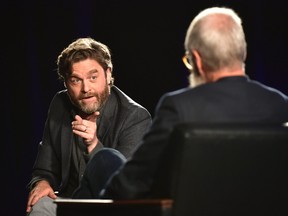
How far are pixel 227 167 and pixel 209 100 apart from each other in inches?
9.7

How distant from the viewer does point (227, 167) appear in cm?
228

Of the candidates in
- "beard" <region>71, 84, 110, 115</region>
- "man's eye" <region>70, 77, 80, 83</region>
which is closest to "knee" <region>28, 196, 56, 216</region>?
"beard" <region>71, 84, 110, 115</region>

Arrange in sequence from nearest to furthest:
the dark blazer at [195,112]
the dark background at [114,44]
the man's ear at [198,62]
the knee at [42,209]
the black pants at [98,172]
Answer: the dark blazer at [195,112], the man's ear at [198,62], the black pants at [98,172], the knee at [42,209], the dark background at [114,44]

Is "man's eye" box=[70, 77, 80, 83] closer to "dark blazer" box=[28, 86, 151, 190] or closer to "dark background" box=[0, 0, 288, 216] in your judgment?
"dark blazer" box=[28, 86, 151, 190]

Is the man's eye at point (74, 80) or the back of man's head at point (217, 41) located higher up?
the back of man's head at point (217, 41)

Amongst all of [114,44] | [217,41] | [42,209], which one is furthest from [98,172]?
[114,44]

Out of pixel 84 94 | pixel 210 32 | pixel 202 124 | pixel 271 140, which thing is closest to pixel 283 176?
pixel 271 140

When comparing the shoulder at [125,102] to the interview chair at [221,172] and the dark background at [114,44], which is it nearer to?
the dark background at [114,44]

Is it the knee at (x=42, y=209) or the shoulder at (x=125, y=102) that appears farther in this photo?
the shoulder at (x=125, y=102)

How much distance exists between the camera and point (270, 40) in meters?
4.98

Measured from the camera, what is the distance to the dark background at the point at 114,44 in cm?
503

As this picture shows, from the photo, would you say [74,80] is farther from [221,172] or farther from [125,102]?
[221,172]

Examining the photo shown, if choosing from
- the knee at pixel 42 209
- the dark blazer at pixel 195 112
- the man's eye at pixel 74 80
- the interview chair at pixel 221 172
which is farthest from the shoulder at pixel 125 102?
the interview chair at pixel 221 172

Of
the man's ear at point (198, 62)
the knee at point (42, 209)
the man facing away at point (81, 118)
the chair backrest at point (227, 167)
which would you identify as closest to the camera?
the chair backrest at point (227, 167)
